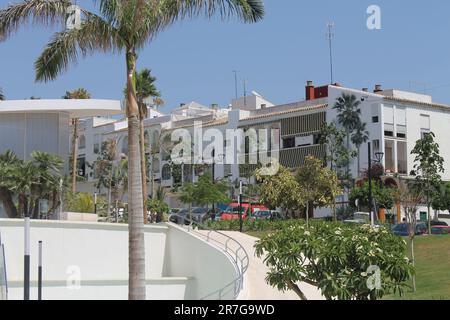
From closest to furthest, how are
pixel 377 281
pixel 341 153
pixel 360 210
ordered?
1. pixel 377 281
2. pixel 360 210
3. pixel 341 153

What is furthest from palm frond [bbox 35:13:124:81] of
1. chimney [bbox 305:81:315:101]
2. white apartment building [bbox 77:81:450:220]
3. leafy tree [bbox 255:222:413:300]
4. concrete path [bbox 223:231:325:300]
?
chimney [bbox 305:81:315:101]

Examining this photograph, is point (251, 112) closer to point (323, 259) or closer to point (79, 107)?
point (79, 107)

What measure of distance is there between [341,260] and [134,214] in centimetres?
489

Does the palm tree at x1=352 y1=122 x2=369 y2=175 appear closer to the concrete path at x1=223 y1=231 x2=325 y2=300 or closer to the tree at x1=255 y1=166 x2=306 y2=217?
the tree at x1=255 y1=166 x2=306 y2=217

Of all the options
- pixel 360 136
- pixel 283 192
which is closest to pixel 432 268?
pixel 283 192

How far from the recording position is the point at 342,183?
230ft

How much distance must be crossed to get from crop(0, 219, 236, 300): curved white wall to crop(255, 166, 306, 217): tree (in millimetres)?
18031

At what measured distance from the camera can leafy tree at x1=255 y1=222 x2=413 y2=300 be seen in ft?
63.1

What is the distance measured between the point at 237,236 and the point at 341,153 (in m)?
30.8

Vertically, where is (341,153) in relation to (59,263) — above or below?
above

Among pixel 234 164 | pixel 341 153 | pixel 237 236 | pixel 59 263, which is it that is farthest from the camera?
pixel 234 164

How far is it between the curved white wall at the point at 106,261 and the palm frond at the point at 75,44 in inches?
514

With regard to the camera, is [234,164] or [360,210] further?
[234,164]
